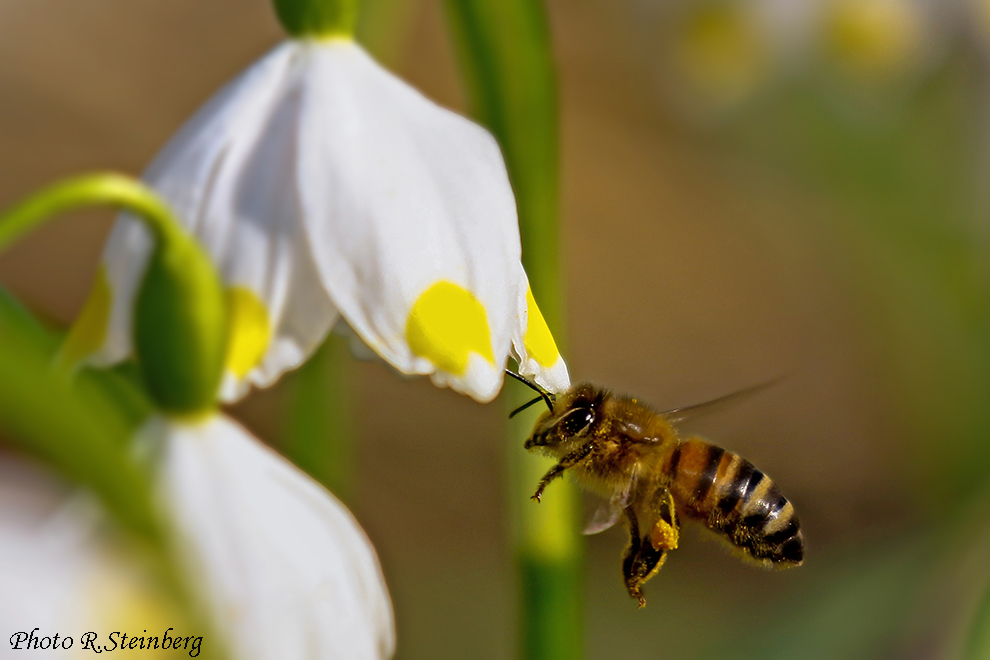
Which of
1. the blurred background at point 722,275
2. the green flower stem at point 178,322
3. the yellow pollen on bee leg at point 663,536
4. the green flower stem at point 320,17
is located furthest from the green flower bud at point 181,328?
the blurred background at point 722,275

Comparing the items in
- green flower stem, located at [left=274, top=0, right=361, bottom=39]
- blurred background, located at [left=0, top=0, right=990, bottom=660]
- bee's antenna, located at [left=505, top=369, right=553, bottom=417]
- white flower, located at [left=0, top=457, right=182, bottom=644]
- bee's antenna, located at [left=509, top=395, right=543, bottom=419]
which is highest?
green flower stem, located at [left=274, top=0, right=361, bottom=39]

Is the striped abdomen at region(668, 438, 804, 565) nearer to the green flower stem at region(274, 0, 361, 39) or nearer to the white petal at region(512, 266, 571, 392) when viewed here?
the white petal at region(512, 266, 571, 392)

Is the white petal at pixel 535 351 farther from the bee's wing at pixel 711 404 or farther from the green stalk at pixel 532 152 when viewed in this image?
the bee's wing at pixel 711 404

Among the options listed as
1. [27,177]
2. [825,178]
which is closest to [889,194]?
[825,178]

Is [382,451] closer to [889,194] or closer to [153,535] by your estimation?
[889,194]

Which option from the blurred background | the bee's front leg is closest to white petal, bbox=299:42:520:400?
the bee's front leg
